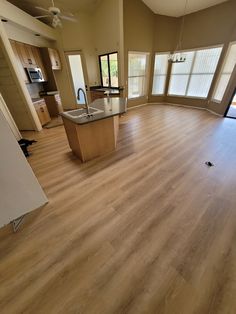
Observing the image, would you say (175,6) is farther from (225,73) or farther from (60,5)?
(60,5)

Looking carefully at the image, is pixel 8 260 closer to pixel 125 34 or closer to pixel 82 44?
pixel 125 34

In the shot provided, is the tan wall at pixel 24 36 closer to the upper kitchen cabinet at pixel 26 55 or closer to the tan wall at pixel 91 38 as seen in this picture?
the upper kitchen cabinet at pixel 26 55

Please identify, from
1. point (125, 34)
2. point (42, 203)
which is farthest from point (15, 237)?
point (125, 34)

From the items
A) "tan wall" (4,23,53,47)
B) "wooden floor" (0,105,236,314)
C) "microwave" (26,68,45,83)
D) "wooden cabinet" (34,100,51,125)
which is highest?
"tan wall" (4,23,53,47)

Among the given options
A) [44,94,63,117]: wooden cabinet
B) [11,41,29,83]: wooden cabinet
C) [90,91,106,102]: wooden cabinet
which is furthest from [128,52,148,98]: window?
[11,41,29,83]: wooden cabinet

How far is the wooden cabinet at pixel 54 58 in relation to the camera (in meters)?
4.84

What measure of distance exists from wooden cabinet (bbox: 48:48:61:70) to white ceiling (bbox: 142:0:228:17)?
358cm

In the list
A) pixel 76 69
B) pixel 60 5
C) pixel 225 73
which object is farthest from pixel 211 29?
pixel 76 69

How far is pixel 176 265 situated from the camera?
1.24 metres

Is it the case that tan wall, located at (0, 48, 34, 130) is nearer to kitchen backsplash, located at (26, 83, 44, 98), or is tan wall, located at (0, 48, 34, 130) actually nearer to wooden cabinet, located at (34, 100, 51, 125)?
wooden cabinet, located at (34, 100, 51, 125)

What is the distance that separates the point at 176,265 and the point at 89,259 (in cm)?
80

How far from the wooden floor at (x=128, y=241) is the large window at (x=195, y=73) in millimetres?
4073

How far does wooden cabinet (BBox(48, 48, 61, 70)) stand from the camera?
4841mm

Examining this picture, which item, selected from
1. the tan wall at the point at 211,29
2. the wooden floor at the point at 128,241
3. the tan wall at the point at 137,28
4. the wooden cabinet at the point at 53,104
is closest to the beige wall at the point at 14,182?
A: the wooden floor at the point at 128,241
